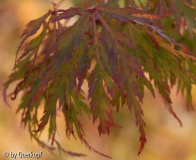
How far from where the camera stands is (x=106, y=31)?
629 millimetres

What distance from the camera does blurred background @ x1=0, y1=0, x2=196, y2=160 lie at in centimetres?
190

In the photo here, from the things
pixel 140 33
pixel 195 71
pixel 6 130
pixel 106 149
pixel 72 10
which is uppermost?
pixel 72 10

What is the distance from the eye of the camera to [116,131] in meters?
1.99

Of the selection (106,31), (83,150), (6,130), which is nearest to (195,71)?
(106,31)

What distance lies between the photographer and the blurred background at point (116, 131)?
1901 mm

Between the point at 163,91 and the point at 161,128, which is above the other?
the point at 163,91

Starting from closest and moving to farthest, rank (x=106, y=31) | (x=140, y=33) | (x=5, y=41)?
(x=106, y=31) < (x=140, y=33) < (x=5, y=41)

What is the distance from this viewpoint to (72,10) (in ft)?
2.10

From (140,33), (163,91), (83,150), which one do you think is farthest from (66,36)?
(83,150)

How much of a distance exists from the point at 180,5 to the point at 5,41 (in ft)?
4.72

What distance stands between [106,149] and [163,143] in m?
0.36

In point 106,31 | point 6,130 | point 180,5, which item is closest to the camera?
point 106,31

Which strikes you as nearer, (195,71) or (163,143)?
(195,71)

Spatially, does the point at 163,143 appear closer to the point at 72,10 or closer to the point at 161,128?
the point at 161,128
